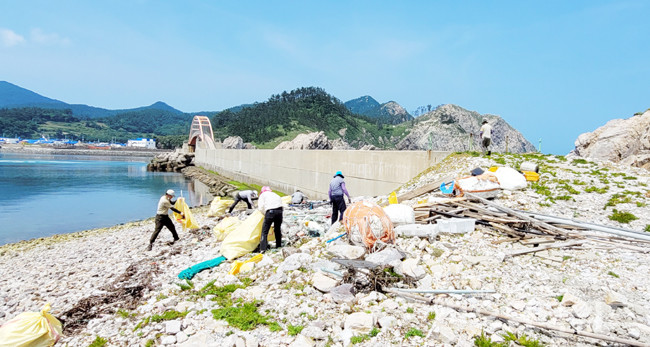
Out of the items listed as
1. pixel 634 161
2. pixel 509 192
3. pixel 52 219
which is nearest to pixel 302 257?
pixel 509 192

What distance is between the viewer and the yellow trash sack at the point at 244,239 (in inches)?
303

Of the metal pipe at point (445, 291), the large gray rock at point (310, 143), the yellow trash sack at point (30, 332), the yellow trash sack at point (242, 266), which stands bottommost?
the yellow trash sack at point (30, 332)

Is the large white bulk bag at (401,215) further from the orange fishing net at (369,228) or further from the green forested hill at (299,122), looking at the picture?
the green forested hill at (299,122)

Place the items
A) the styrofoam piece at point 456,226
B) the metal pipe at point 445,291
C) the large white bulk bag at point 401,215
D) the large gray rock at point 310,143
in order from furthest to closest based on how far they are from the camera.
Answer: the large gray rock at point 310,143 < the large white bulk bag at point 401,215 < the styrofoam piece at point 456,226 < the metal pipe at point 445,291

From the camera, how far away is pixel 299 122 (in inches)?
Result: 3799

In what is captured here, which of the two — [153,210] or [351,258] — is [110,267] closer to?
[351,258]

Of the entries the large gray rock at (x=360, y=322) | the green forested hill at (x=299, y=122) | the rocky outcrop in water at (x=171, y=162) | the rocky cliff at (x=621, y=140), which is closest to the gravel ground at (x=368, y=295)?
the large gray rock at (x=360, y=322)

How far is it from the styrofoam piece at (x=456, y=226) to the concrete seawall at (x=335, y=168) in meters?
7.76

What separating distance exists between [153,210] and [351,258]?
72.2 feet

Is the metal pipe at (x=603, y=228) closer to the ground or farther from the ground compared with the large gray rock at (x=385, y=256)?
farther from the ground

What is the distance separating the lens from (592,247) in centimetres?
642

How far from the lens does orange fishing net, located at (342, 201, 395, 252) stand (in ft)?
22.5

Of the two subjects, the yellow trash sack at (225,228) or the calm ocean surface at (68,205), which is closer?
the yellow trash sack at (225,228)

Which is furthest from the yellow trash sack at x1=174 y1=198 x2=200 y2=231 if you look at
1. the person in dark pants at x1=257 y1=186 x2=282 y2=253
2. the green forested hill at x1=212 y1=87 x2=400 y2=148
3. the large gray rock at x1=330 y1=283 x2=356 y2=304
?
the green forested hill at x1=212 y1=87 x2=400 y2=148
